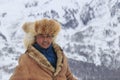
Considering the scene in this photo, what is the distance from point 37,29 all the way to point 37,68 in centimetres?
37

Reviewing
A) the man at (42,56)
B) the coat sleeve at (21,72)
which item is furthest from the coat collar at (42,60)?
the coat sleeve at (21,72)

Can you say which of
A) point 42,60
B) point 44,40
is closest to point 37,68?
point 42,60

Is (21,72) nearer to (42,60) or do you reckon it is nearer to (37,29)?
(42,60)

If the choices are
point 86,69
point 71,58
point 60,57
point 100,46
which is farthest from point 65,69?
point 100,46

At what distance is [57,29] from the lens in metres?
5.55

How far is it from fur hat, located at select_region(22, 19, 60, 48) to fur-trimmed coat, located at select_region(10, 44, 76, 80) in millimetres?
81

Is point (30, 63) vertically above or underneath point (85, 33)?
above

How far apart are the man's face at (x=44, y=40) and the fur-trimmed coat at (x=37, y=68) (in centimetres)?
8

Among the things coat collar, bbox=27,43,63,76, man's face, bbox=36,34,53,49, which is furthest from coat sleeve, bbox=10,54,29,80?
man's face, bbox=36,34,53,49

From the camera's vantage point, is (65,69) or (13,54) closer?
(65,69)

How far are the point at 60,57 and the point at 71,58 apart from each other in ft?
539

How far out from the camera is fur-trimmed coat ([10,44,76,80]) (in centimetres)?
522

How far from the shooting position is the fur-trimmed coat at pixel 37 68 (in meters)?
5.22

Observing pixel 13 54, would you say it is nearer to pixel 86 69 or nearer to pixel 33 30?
pixel 86 69
